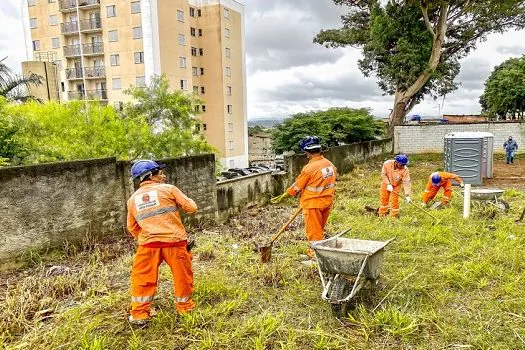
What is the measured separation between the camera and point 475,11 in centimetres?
1841

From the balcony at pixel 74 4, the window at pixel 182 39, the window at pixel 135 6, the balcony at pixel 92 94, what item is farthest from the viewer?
the balcony at pixel 92 94

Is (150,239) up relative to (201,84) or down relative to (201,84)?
down

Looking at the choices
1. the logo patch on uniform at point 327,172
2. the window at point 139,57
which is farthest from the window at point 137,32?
the logo patch on uniform at point 327,172

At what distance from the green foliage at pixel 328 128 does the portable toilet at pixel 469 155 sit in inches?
225

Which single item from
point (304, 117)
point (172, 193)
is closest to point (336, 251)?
point (172, 193)

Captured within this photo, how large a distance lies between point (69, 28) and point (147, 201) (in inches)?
1368

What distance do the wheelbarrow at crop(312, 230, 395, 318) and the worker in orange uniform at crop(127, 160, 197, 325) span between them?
1387 mm

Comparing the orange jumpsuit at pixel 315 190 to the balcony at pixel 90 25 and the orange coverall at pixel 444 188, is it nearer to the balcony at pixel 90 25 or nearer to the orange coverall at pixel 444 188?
the orange coverall at pixel 444 188

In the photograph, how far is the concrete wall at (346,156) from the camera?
1088 centimetres

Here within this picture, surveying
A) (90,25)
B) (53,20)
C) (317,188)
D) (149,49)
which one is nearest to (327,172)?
(317,188)

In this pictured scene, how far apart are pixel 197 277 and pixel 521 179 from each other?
11775 millimetres

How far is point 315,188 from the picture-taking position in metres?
5.20

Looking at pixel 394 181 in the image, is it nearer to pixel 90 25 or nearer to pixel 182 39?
pixel 182 39

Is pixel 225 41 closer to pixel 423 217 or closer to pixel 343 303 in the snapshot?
pixel 423 217
